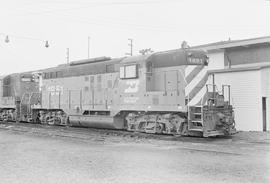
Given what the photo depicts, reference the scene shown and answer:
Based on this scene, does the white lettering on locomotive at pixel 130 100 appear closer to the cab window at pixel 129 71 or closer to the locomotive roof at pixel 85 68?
the cab window at pixel 129 71

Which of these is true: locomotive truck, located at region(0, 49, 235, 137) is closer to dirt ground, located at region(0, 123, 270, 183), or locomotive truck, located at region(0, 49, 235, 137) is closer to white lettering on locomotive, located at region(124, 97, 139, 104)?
white lettering on locomotive, located at region(124, 97, 139, 104)

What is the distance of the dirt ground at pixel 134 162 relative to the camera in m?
6.64

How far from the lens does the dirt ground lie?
6.64 m

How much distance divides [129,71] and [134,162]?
7676 millimetres

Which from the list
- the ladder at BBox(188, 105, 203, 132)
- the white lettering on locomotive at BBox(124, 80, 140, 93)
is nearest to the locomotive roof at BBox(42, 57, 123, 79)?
the white lettering on locomotive at BBox(124, 80, 140, 93)

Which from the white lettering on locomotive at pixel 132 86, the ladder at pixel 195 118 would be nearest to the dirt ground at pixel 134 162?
the ladder at pixel 195 118

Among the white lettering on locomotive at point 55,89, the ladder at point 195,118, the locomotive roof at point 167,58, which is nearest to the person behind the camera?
the ladder at point 195,118

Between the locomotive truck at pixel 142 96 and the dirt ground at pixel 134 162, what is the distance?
4.72ft

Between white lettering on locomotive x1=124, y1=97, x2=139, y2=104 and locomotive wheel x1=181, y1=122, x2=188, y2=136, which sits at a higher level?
white lettering on locomotive x1=124, y1=97, x2=139, y2=104

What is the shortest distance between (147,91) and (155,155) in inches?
229

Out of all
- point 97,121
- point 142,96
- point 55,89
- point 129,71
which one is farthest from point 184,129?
point 55,89

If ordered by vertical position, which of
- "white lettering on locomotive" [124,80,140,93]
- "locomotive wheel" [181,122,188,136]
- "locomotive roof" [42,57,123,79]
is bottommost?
"locomotive wheel" [181,122,188,136]

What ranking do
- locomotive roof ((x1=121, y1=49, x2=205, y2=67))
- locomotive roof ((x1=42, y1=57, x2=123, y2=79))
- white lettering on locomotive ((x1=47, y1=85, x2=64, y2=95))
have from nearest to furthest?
locomotive roof ((x1=121, y1=49, x2=205, y2=67)), locomotive roof ((x1=42, y1=57, x2=123, y2=79)), white lettering on locomotive ((x1=47, y1=85, x2=64, y2=95))

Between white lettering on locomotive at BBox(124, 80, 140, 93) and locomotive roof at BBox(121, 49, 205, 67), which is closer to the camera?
locomotive roof at BBox(121, 49, 205, 67)
